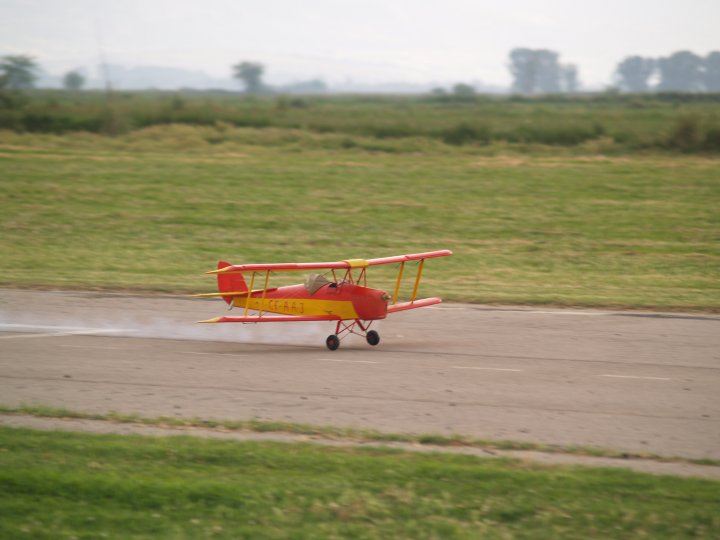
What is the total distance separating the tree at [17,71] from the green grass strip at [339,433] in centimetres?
4973

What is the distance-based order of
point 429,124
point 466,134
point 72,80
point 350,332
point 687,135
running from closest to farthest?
point 350,332 < point 687,135 < point 466,134 < point 429,124 < point 72,80

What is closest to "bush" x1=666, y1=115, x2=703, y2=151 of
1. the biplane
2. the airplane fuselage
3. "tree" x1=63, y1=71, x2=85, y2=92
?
the biplane

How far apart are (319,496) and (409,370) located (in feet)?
18.2

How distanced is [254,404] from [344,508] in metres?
4.06

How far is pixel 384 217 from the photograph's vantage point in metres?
30.6

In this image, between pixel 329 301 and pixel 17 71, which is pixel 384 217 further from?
pixel 17 71

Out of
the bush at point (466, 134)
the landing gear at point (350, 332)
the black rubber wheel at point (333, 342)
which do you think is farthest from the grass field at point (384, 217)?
the black rubber wheel at point (333, 342)

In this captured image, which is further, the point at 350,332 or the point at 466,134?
the point at 466,134

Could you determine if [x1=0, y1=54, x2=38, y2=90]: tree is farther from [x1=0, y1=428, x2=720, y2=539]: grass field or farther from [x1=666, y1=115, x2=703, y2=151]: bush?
[x1=0, y1=428, x2=720, y2=539]: grass field

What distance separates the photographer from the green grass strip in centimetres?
1017

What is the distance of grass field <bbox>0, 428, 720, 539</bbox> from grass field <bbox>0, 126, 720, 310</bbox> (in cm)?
1094

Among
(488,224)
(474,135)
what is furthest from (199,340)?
(474,135)

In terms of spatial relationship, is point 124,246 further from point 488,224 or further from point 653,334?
point 653,334

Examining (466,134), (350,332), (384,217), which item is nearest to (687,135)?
(466,134)
